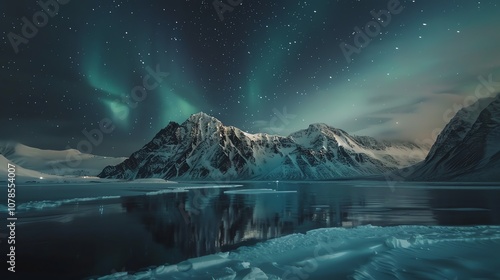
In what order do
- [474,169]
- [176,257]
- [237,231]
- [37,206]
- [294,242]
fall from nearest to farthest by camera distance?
1. [176,257]
2. [294,242]
3. [237,231]
4. [37,206]
5. [474,169]

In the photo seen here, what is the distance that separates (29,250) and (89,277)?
595 cm

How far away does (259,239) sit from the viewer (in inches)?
705

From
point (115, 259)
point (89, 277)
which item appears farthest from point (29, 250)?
point (89, 277)

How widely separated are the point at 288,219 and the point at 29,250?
59.3ft

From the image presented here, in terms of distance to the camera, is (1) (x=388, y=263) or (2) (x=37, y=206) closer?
(1) (x=388, y=263)

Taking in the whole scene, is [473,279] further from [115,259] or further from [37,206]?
[37,206]

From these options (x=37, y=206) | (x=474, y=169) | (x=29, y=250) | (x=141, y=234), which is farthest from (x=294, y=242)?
(x=474, y=169)

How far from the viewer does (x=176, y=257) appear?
13.8 m

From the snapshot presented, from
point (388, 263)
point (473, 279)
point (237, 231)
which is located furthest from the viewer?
point (237, 231)

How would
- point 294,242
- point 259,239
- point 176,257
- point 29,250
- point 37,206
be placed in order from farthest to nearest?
point 37,206, point 259,239, point 294,242, point 29,250, point 176,257

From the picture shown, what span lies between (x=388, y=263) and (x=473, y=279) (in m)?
2.92

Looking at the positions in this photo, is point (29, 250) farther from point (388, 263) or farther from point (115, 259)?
point (388, 263)

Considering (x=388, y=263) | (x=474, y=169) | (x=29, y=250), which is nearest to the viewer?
(x=388, y=263)

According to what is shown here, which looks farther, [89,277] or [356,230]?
[356,230]
